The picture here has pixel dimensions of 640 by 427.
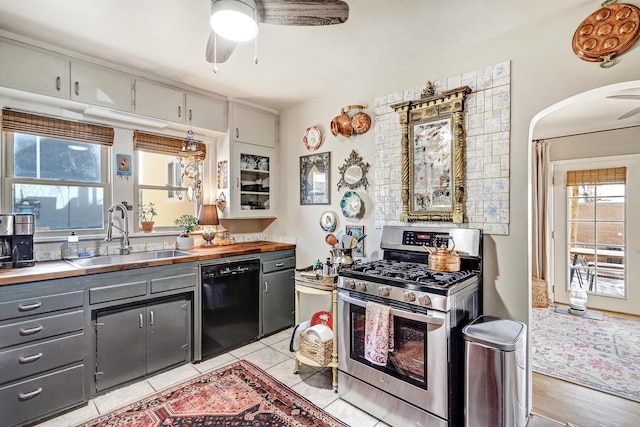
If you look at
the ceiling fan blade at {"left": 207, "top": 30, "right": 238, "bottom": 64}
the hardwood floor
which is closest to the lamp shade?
the ceiling fan blade at {"left": 207, "top": 30, "right": 238, "bottom": 64}

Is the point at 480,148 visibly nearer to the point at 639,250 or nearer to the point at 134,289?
the point at 134,289

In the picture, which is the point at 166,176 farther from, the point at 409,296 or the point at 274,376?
the point at 409,296

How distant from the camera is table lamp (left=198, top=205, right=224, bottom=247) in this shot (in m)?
3.26

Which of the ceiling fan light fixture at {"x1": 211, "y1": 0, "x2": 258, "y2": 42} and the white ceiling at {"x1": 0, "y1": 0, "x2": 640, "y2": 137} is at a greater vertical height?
the white ceiling at {"x1": 0, "y1": 0, "x2": 640, "y2": 137}

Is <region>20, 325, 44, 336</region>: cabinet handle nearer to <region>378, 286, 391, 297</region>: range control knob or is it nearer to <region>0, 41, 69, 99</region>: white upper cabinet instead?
<region>0, 41, 69, 99</region>: white upper cabinet

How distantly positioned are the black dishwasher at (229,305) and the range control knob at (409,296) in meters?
1.74

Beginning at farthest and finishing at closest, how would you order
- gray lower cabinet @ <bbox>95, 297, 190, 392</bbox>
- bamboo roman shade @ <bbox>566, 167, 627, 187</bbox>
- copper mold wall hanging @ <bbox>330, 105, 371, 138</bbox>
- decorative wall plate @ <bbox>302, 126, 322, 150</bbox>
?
1. bamboo roman shade @ <bbox>566, 167, 627, 187</bbox>
2. decorative wall plate @ <bbox>302, 126, 322, 150</bbox>
3. copper mold wall hanging @ <bbox>330, 105, 371, 138</bbox>
4. gray lower cabinet @ <bbox>95, 297, 190, 392</bbox>

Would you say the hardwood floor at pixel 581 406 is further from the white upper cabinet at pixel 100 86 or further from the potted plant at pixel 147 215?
the white upper cabinet at pixel 100 86

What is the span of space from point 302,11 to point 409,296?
167cm

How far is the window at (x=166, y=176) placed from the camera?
302 cm

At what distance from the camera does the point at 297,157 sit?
3.61 metres

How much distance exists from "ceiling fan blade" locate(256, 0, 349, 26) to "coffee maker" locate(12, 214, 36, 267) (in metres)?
2.18

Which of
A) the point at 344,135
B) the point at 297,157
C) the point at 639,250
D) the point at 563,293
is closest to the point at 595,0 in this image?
the point at 344,135

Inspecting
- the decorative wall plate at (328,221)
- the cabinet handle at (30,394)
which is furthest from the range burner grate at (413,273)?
the cabinet handle at (30,394)
